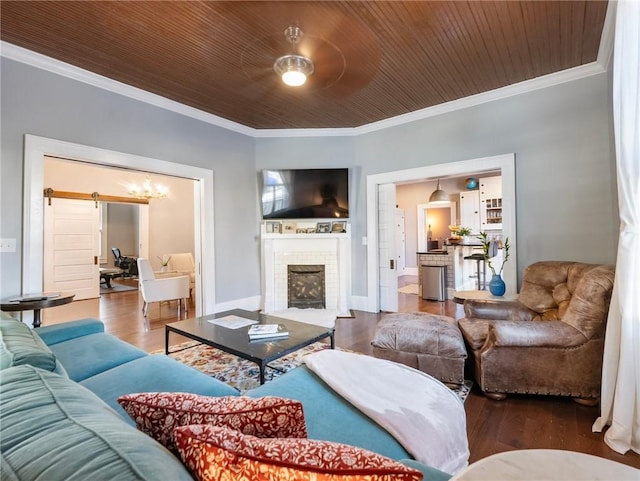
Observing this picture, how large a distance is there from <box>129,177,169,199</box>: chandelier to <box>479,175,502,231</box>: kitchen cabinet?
7.95m

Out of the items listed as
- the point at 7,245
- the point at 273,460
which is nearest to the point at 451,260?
the point at 273,460

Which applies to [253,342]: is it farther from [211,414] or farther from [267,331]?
[211,414]

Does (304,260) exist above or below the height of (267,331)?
above

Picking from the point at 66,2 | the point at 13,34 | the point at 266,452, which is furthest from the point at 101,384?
the point at 13,34

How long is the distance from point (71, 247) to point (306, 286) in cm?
541

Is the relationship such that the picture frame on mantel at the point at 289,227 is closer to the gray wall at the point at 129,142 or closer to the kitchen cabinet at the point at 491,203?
the gray wall at the point at 129,142

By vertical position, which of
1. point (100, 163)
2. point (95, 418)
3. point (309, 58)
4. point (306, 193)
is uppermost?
point (309, 58)

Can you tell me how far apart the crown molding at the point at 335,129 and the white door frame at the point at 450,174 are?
0.75 meters

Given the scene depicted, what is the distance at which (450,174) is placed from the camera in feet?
13.6

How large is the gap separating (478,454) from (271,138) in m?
4.77

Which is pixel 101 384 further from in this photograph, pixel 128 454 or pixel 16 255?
pixel 16 255

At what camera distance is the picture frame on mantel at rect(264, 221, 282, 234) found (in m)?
5.02

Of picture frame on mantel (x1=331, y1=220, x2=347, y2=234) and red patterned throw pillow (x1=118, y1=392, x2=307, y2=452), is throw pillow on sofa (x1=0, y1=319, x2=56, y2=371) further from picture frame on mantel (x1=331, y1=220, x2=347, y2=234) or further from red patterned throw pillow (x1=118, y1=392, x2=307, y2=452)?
picture frame on mantel (x1=331, y1=220, x2=347, y2=234)

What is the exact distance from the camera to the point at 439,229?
9516 mm
